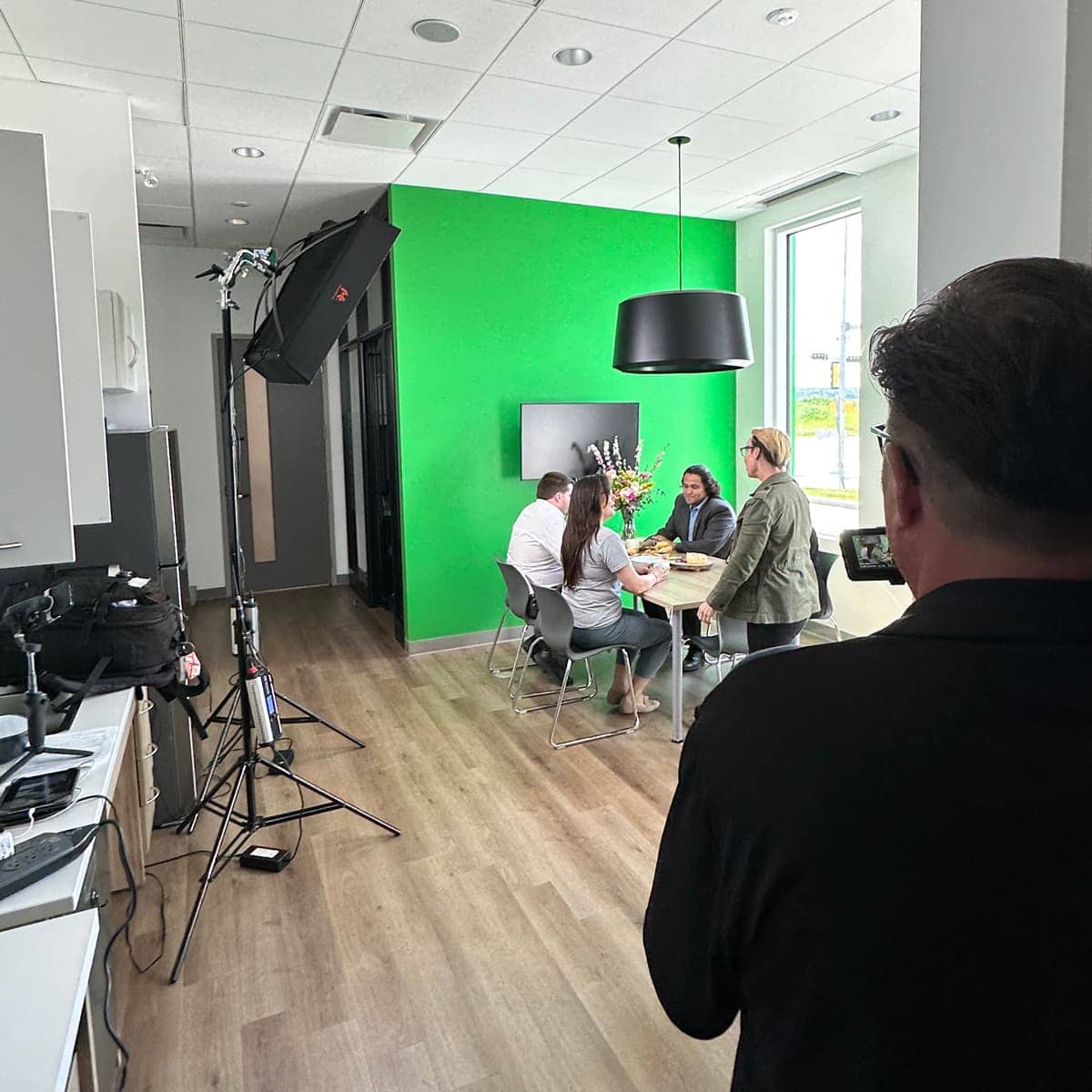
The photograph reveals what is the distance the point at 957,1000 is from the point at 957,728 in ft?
0.62

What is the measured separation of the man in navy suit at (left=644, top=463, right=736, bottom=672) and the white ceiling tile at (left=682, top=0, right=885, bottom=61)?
2303 mm

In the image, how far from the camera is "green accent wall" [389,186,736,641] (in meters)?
5.15

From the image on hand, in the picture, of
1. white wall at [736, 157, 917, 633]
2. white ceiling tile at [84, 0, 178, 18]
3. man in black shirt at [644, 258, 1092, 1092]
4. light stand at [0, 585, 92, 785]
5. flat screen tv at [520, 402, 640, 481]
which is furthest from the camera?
flat screen tv at [520, 402, 640, 481]

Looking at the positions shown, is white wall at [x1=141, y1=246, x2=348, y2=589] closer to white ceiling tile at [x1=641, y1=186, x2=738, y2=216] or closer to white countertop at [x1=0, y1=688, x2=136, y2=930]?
white ceiling tile at [x1=641, y1=186, x2=738, y2=216]

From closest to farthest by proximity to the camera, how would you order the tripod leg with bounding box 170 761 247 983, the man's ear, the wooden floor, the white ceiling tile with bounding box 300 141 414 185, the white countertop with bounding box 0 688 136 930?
the man's ear, the white countertop with bounding box 0 688 136 930, the wooden floor, the tripod leg with bounding box 170 761 247 983, the white ceiling tile with bounding box 300 141 414 185

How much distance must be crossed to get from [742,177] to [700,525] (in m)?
2.15

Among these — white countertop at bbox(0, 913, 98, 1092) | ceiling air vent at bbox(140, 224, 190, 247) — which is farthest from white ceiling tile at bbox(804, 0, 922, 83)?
ceiling air vent at bbox(140, 224, 190, 247)

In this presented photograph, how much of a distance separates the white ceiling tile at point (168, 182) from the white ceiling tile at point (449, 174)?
1214 mm

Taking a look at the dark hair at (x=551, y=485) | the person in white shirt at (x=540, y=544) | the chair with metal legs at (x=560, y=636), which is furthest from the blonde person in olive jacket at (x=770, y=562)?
the dark hair at (x=551, y=485)

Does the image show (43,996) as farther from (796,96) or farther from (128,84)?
(796,96)

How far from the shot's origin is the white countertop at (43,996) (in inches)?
39.2

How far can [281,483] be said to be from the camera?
7.21m

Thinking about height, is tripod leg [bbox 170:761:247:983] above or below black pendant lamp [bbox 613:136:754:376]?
below

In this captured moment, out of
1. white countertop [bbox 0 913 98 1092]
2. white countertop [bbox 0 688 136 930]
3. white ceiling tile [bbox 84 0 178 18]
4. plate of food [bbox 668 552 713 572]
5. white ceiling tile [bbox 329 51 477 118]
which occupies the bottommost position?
white countertop [bbox 0 913 98 1092]
